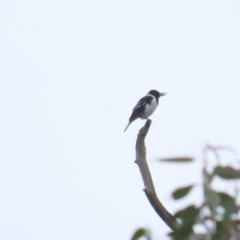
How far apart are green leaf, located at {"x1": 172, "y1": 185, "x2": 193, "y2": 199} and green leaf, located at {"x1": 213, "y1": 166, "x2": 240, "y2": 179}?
75 millimetres

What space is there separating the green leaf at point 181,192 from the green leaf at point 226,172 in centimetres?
7

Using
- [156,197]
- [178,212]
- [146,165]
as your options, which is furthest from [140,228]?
[146,165]

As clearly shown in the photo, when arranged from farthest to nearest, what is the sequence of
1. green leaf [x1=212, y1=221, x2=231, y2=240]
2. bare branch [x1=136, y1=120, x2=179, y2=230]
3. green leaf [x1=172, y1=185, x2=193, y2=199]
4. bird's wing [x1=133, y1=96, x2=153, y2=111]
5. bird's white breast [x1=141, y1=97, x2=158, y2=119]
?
bird's wing [x1=133, y1=96, x2=153, y2=111]
bird's white breast [x1=141, y1=97, x2=158, y2=119]
bare branch [x1=136, y1=120, x2=179, y2=230]
green leaf [x1=172, y1=185, x2=193, y2=199]
green leaf [x1=212, y1=221, x2=231, y2=240]

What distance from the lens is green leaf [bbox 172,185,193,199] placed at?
1.32 m

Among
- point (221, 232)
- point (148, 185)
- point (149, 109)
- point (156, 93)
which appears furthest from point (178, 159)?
point (156, 93)

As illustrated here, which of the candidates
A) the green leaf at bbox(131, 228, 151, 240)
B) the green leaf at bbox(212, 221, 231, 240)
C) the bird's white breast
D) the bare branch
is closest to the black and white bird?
the bird's white breast

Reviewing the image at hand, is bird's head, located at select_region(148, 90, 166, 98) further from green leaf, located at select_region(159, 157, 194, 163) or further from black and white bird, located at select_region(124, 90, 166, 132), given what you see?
green leaf, located at select_region(159, 157, 194, 163)

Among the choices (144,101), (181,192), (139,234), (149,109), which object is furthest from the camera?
(144,101)

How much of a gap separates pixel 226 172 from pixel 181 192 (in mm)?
114

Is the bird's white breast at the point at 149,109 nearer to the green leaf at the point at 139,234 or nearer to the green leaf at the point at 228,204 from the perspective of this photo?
the green leaf at the point at 139,234

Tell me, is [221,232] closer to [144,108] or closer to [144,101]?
[144,108]

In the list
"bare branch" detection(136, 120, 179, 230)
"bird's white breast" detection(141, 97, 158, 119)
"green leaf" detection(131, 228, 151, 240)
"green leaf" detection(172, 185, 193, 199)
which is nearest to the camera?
"green leaf" detection(172, 185, 193, 199)

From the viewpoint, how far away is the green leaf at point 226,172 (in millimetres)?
1269

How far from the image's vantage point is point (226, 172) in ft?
4.20
